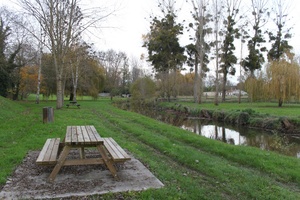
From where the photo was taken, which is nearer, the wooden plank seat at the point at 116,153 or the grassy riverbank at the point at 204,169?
the grassy riverbank at the point at 204,169

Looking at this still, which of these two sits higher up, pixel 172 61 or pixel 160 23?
pixel 160 23

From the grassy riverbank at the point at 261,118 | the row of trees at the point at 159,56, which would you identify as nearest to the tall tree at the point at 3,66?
the row of trees at the point at 159,56

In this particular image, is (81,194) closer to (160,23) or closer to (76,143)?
(76,143)

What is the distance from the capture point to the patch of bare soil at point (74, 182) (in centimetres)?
412

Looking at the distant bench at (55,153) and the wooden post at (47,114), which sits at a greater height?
the wooden post at (47,114)

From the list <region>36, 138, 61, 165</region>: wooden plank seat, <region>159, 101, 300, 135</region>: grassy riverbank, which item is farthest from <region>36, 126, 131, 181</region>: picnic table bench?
<region>159, 101, 300, 135</region>: grassy riverbank

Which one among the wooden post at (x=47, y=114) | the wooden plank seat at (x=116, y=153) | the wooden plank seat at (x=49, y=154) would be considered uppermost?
the wooden post at (x=47, y=114)

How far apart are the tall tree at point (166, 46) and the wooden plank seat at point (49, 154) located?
106ft

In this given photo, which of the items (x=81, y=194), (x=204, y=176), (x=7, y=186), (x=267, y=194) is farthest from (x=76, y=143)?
(x=267, y=194)

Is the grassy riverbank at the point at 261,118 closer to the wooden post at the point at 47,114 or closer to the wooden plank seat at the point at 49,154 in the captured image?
the wooden post at the point at 47,114

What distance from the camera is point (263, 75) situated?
88.3 ft

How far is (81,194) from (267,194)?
3241mm

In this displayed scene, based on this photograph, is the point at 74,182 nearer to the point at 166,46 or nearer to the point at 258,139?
the point at 258,139

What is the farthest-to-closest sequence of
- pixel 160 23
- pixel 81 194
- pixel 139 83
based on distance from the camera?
pixel 139 83 < pixel 160 23 < pixel 81 194
